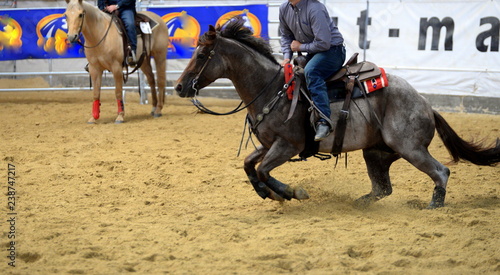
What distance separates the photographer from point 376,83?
5586mm

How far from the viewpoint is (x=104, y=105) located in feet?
41.5

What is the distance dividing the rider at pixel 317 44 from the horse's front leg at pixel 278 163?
1.02ft

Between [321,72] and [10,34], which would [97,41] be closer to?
[10,34]

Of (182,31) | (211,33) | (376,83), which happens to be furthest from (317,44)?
(182,31)

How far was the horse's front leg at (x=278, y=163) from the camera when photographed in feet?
17.7

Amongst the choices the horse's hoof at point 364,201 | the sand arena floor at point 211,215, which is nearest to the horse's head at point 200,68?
the sand arena floor at point 211,215

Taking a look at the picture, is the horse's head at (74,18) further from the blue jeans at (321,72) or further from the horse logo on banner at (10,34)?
the blue jeans at (321,72)

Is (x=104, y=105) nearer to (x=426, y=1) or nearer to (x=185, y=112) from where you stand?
(x=185, y=112)

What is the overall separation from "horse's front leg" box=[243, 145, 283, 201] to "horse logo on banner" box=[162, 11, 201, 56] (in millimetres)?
7198

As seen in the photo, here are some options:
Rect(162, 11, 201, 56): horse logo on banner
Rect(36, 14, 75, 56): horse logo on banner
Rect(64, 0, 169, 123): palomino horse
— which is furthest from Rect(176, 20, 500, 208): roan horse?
Rect(36, 14, 75, 56): horse logo on banner

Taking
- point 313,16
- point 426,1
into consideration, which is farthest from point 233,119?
point 313,16

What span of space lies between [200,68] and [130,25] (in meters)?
5.40

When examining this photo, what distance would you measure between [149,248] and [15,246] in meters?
1.02

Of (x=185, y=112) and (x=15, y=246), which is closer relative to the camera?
(x=15, y=246)
